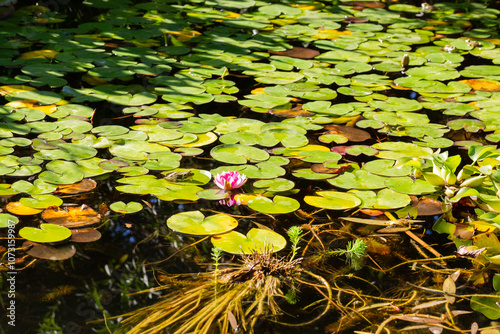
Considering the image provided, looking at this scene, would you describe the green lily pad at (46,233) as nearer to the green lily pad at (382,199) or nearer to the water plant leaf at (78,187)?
the water plant leaf at (78,187)

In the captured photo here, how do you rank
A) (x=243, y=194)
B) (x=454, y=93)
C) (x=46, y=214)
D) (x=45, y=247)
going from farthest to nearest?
(x=454, y=93) → (x=243, y=194) → (x=46, y=214) → (x=45, y=247)

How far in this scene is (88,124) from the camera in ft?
9.50

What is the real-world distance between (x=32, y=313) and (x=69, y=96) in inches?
72.3

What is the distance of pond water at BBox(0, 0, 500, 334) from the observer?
1767 millimetres

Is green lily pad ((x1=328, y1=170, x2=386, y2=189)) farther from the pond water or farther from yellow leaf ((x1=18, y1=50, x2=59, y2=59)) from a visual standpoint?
yellow leaf ((x1=18, y1=50, x2=59, y2=59))

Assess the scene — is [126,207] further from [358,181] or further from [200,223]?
[358,181]

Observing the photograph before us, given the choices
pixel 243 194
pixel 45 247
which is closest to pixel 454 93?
pixel 243 194

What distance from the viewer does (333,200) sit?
2318 mm

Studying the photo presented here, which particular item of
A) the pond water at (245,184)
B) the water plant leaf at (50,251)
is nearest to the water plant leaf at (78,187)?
the pond water at (245,184)

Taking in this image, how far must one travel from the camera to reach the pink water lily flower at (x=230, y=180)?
2.33m

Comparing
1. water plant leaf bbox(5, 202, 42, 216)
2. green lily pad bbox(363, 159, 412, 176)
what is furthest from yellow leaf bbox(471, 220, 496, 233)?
water plant leaf bbox(5, 202, 42, 216)

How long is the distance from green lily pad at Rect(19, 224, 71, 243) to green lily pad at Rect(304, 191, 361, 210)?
987mm

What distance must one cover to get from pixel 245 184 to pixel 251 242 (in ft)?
1.53

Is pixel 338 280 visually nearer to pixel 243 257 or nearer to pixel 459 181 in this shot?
pixel 243 257
